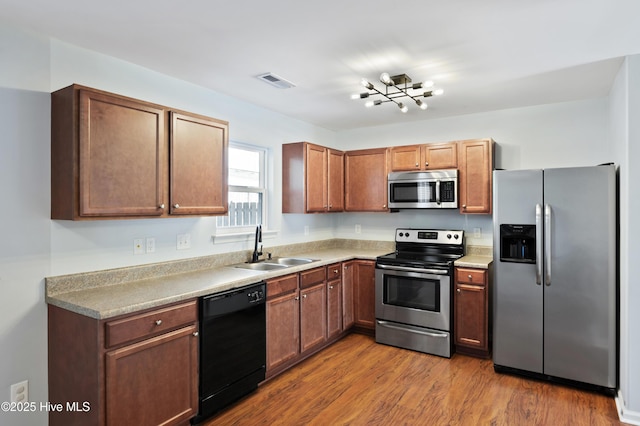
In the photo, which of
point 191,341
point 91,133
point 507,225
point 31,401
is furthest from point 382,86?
point 31,401

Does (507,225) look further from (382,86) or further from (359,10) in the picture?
(359,10)

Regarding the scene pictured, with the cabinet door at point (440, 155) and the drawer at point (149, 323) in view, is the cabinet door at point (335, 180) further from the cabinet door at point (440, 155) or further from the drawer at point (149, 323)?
the drawer at point (149, 323)

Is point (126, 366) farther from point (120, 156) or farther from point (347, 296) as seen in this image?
point (347, 296)

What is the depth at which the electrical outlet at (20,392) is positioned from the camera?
224cm

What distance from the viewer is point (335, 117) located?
176 inches

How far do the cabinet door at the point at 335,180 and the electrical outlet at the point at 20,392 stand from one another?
10.3ft

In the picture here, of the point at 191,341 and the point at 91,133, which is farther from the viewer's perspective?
the point at 191,341

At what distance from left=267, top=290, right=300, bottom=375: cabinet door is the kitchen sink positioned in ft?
1.18

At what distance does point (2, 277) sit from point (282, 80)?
2292 millimetres

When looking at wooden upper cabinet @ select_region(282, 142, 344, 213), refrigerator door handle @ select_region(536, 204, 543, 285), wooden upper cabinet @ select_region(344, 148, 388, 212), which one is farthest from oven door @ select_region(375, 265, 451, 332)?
wooden upper cabinet @ select_region(282, 142, 344, 213)

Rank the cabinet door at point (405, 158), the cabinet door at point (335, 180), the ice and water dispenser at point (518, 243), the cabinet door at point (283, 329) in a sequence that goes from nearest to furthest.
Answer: the cabinet door at point (283, 329) < the ice and water dispenser at point (518, 243) < the cabinet door at point (405, 158) < the cabinet door at point (335, 180)

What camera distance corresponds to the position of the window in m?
3.75

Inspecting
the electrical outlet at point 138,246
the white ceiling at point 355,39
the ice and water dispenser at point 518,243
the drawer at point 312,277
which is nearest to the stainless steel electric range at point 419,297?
the ice and water dispenser at point 518,243

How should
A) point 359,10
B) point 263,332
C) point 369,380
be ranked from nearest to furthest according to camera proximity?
point 359,10, point 263,332, point 369,380
